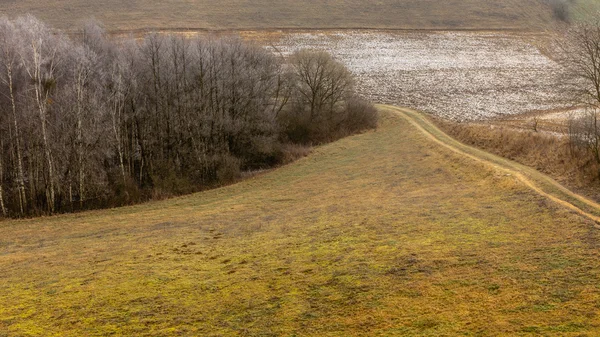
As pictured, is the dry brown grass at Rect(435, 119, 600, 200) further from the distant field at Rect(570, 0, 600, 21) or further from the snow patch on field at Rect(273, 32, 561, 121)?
the distant field at Rect(570, 0, 600, 21)

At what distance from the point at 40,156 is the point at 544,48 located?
91294 millimetres

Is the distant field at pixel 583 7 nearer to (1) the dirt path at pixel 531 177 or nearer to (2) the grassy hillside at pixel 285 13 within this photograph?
(2) the grassy hillside at pixel 285 13

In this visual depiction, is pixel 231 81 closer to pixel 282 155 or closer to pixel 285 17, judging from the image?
pixel 282 155

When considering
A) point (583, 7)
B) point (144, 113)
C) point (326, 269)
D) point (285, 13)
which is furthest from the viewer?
point (583, 7)

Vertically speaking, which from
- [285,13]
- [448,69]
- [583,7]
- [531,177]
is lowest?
[531,177]

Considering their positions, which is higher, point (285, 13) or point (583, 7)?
point (583, 7)

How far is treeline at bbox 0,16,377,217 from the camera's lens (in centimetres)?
3453

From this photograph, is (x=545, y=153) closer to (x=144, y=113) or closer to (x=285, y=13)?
(x=144, y=113)

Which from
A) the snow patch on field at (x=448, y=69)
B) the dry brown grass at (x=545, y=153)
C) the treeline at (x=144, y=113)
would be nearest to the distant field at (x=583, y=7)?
the snow patch on field at (x=448, y=69)

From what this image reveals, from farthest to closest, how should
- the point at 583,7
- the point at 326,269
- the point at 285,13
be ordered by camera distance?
the point at 583,7 → the point at 285,13 → the point at 326,269

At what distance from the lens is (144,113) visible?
44.7m

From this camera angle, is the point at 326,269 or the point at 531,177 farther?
the point at 531,177

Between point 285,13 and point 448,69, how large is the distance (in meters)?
39.8

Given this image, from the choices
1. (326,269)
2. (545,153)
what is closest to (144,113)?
(326,269)
